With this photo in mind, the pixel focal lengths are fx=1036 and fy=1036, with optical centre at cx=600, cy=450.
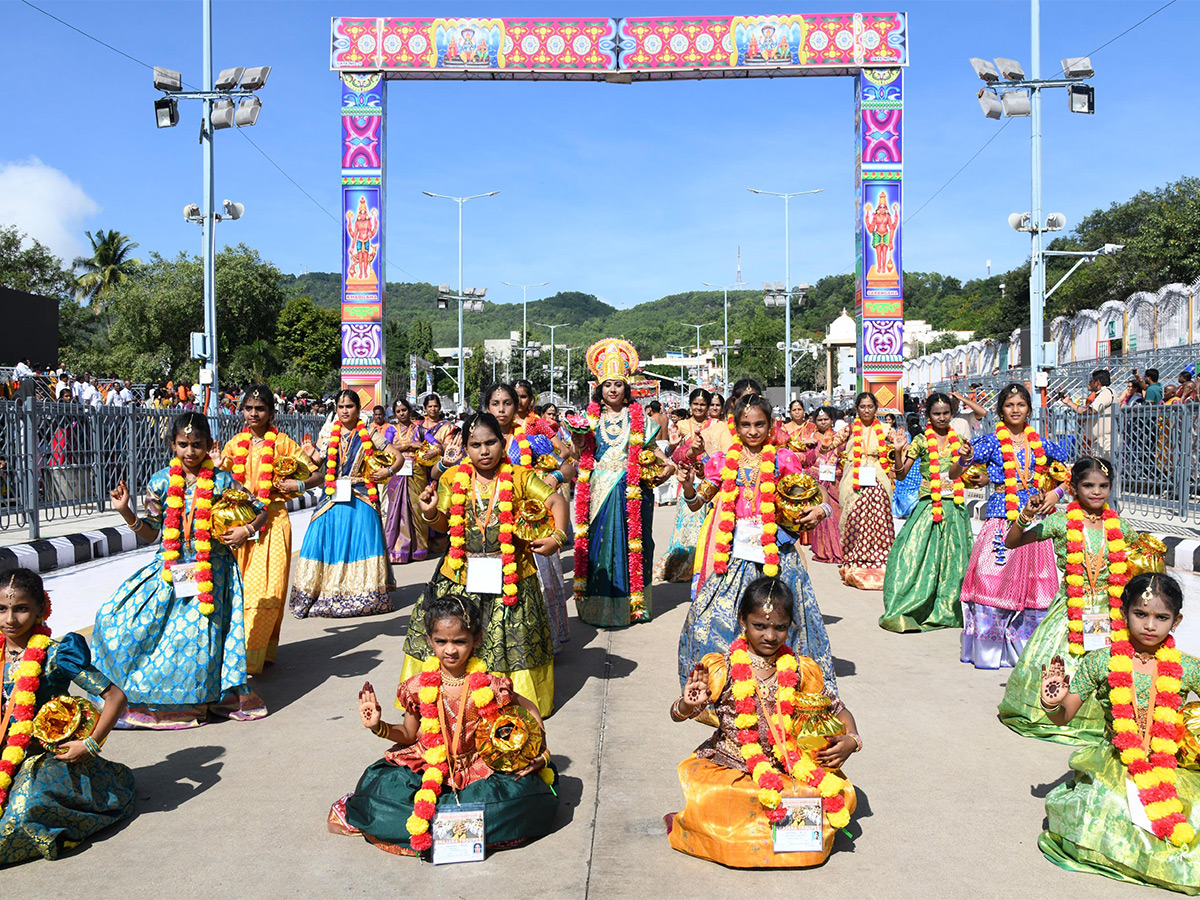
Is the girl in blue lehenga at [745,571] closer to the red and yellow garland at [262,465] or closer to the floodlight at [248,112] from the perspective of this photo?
the red and yellow garland at [262,465]

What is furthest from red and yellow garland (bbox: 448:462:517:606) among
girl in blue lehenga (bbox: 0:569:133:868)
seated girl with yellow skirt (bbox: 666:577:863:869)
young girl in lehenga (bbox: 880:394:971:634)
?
young girl in lehenga (bbox: 880:394:971:634)

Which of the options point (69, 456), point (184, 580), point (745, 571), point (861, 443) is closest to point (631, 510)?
point (861, 443)

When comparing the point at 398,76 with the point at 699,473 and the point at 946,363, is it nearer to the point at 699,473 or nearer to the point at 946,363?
the point at 699,473

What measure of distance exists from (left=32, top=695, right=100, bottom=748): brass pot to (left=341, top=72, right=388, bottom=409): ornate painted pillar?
14413mm

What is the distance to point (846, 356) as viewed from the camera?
228ft

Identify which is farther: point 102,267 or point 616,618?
point 102,267

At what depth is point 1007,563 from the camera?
682 cm

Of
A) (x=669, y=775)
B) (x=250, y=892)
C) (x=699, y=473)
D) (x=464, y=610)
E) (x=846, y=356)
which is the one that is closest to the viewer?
(x=250, y=892)

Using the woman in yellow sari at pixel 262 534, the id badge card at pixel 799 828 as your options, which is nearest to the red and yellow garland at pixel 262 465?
the woman in yellow sari at pixel 262 534

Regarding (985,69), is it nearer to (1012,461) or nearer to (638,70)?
(638,70)

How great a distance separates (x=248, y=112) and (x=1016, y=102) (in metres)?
12.0

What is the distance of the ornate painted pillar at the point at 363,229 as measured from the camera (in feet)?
59.6

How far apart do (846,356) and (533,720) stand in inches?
2664

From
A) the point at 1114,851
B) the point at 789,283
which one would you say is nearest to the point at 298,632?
the point at 1114,851
